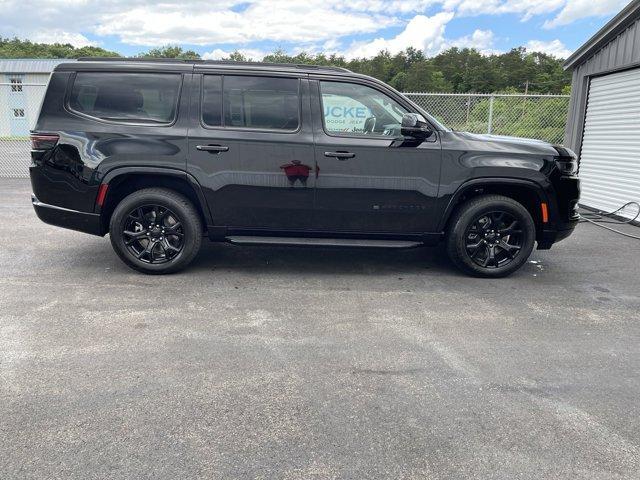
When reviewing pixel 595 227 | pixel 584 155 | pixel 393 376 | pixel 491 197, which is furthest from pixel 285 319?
pixel 584 155

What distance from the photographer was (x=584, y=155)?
9.67 m

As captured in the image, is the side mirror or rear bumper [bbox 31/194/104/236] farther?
rear bumper [bbox 31/194/104/236]

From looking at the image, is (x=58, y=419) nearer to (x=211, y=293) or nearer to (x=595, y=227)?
(x=211, y=293)

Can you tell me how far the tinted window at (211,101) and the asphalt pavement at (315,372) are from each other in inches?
61.1

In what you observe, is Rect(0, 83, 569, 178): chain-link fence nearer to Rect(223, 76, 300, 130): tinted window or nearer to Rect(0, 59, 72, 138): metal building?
Rect(223, 76, 300, 130): tinted window

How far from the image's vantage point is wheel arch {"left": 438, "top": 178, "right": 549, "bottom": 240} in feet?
16.0

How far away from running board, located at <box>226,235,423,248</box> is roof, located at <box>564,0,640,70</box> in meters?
5.91

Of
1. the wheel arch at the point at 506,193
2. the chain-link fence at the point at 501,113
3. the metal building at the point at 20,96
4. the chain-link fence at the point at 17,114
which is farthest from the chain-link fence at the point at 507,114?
the metal building at the point at 20,96

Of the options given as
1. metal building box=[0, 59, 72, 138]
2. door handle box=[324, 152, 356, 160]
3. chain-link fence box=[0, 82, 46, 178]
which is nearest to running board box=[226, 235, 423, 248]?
door handle box=[324, 152, 356, 160]

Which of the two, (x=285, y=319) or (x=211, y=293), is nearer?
(x=285, y=319)

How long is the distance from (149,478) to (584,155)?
9.88m

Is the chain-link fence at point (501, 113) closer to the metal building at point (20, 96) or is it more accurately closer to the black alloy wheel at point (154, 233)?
the black alloy wheel at point (154, 233)

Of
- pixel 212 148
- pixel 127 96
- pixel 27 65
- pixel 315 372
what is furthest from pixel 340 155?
pixel 27 65

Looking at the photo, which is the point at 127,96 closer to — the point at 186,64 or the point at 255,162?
the point at 186,64
